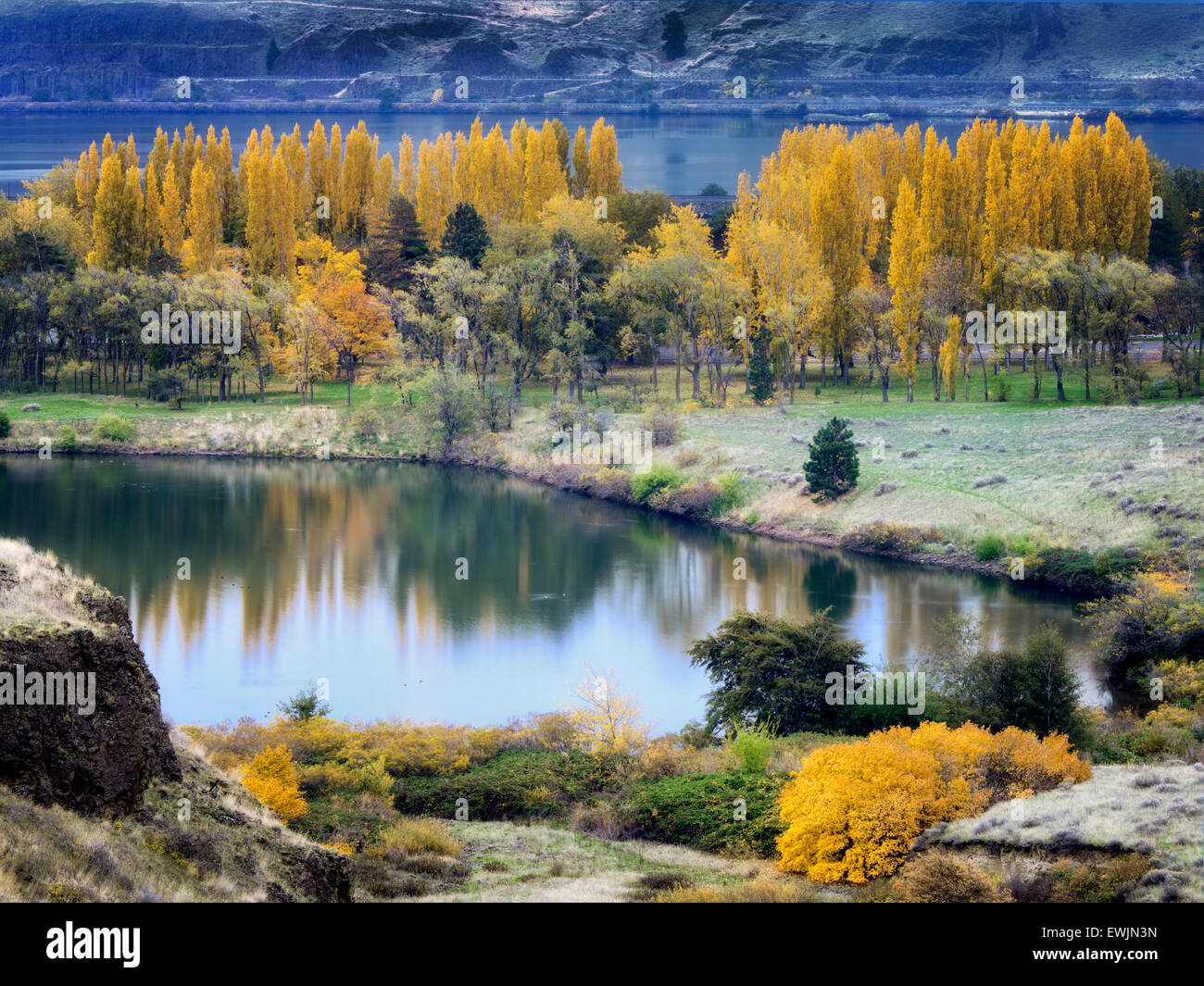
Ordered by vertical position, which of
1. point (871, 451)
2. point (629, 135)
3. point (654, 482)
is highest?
point (629, 135)

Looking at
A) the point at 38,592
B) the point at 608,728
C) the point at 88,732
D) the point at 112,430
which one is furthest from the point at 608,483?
the point at 88,732

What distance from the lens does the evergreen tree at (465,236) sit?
62.5 meters

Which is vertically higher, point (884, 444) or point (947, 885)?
point (884, 444)

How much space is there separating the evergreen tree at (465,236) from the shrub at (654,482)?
18754 millimetres

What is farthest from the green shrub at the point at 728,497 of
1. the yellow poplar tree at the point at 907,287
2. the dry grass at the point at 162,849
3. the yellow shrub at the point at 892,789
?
the dry grass at the point at 162,849

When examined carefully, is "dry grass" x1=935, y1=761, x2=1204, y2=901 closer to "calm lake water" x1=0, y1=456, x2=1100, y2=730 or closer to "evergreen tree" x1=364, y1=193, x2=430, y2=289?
"calm lake water" x1=0, y1=456, x2=1100, y2=730

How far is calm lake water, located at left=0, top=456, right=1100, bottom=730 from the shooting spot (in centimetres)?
2909

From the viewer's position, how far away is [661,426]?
51.4m

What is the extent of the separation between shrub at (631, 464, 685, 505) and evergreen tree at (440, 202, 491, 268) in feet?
61.5

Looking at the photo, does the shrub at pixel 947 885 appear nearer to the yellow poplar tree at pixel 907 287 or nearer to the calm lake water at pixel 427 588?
the calm lake water at pixel 427 588

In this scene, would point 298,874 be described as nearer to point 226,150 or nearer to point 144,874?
point 144,874

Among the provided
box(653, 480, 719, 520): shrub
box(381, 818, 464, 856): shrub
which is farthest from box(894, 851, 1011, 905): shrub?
box(653, 480, 719, 520): shrub

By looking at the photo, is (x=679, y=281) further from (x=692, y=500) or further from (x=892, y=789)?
(x=892, y=789)

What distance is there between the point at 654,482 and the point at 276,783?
31.2m
